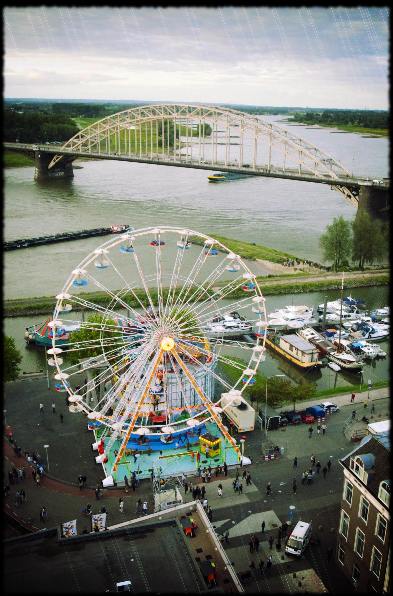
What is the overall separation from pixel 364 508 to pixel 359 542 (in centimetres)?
75

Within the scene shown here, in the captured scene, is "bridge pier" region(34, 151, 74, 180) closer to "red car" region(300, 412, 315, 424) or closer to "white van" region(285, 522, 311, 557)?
"red car" region(300, 412, 315, 424)

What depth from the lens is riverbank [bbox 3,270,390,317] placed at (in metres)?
29.4

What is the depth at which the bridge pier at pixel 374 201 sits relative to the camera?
43.3 m

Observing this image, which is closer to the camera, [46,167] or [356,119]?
[46,167]

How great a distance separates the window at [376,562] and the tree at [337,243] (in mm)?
26605

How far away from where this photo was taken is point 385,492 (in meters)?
11.5

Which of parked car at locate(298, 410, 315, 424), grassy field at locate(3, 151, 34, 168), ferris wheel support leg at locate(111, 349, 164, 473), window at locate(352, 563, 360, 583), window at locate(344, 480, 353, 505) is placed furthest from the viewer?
grassy field at locate(3, 151, 34, 168)

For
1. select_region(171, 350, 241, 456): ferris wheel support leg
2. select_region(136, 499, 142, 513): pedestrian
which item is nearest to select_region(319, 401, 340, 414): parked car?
select_region(171, 350, 241, 456): ferris wheel support leg

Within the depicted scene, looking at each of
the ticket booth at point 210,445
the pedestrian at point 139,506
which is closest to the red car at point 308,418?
the ticket booth at point 210,445

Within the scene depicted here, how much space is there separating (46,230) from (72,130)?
146ft

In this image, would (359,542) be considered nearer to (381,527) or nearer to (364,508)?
(364,508)

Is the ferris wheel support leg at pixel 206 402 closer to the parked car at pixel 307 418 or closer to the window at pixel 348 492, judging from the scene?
the parked car at pixel 307 418

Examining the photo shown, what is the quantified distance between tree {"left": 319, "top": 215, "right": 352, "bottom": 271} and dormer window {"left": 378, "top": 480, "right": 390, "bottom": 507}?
26613 millimetres

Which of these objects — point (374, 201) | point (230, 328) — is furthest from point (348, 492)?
point (374, 201)
